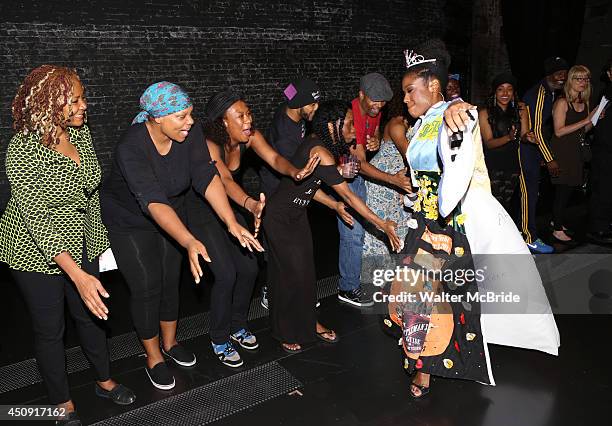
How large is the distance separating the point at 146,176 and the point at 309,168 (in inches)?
33.5

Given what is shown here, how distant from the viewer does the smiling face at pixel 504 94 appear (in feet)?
14.6

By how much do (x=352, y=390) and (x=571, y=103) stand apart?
11.5 feet

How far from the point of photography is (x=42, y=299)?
8.03 ft

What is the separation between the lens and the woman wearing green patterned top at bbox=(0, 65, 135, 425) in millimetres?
2275

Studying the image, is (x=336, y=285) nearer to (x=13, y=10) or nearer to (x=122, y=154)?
(x=122, y=154)

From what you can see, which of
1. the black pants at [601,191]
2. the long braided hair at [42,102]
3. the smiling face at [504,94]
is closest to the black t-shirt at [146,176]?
the long braided hair at [42,102]

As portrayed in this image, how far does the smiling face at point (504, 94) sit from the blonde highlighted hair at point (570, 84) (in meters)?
0.71

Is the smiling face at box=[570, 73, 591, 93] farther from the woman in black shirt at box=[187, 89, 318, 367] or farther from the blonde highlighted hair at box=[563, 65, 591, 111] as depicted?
the woman in black shirt at box=[187, 89, 318, 367]

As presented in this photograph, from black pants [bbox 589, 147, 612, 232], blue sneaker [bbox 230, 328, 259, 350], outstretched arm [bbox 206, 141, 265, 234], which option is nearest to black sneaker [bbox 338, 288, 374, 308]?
blue sneaker [bbox 230, 328, 259, 350]

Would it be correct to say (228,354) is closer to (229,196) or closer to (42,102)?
(229,196)

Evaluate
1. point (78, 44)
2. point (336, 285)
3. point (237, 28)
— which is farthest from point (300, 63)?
point (336, 285)

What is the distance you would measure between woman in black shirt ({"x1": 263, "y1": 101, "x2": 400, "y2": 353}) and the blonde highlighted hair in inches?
102

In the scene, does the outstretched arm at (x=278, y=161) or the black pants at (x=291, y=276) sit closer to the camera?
the outstretched arm at (x=278, y=161)

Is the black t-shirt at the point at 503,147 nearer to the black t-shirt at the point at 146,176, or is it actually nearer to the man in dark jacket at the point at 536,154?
the man in dark jacket at the point at 536,154
